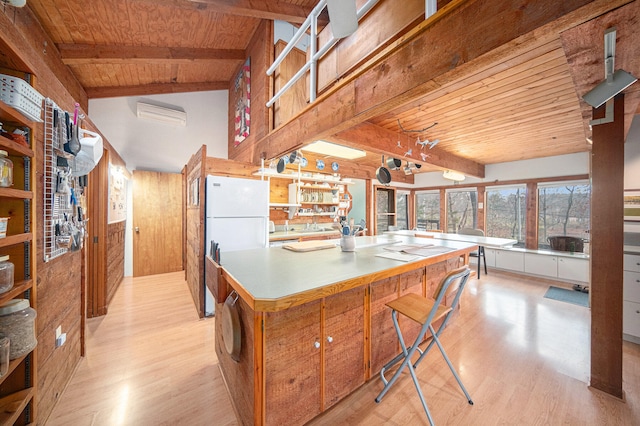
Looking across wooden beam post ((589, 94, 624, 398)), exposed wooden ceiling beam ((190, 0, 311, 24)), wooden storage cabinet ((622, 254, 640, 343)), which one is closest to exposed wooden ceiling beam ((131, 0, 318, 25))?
exposed wooden ceiling beam ((190, 0, 311, 24))

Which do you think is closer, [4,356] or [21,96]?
[4,356]

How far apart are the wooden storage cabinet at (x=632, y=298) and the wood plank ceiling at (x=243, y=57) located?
4.96 ft

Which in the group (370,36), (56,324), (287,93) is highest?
(287,93)

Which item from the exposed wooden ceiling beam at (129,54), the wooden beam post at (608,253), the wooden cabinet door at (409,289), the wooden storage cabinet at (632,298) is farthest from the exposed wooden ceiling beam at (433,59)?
the exposed wooden ceiling beam at (129,54)

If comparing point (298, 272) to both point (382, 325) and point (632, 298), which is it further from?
point (632, 298)

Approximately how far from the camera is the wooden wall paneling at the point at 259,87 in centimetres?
359

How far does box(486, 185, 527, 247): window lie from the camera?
551 centimetres

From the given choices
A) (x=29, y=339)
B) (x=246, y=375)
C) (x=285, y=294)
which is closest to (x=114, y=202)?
(x=29, y=339)

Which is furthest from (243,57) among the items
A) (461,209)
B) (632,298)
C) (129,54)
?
(632,298)

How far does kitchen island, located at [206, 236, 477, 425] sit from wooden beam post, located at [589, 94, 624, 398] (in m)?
1.25

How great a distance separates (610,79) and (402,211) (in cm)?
622

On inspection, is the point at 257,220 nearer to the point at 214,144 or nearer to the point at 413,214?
the point at 214,144

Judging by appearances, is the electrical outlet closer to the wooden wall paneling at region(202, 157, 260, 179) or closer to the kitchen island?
the kitchen island

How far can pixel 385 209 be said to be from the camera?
6.96 m
